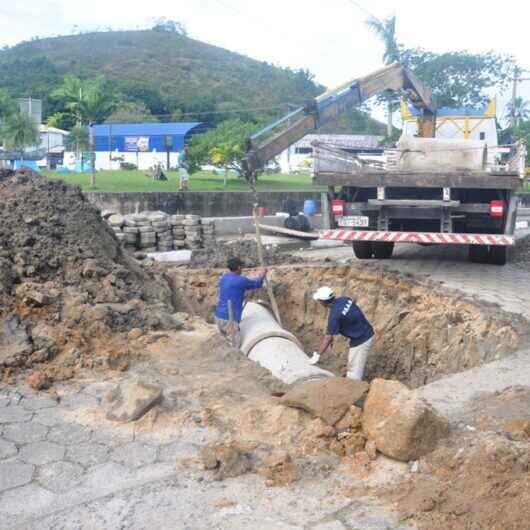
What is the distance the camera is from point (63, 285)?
714 cm

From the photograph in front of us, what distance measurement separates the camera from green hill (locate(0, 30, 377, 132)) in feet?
202

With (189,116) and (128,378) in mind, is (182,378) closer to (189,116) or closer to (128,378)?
(128,378)

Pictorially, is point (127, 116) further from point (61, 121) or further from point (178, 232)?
point (178, 232)

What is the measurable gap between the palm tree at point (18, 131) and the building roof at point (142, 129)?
28.7ft

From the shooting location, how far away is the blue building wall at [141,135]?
40344 millimetres

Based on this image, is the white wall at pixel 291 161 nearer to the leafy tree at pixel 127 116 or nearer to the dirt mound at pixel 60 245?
the leafy tree at pixel 127 116

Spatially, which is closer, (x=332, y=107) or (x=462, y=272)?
(x=462, y=272)

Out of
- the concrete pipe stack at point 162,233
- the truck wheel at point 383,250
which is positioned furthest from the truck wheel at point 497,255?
the concrete pipe stack at point 162,233

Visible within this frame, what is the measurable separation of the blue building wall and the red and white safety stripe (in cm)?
3042

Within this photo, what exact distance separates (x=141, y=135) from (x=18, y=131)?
11.2m

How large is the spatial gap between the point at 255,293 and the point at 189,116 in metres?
49.5

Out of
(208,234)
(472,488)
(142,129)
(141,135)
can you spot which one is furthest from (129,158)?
(472,488)

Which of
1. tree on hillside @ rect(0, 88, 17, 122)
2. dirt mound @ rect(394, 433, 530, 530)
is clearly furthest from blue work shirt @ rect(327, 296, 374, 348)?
tree on hillside @ rect(0, 88, 17, 122)

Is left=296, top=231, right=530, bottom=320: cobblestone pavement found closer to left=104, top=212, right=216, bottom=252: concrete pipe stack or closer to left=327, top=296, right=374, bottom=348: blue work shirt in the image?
left=327, top=296, right=374, bottom=348: blue work shirt
